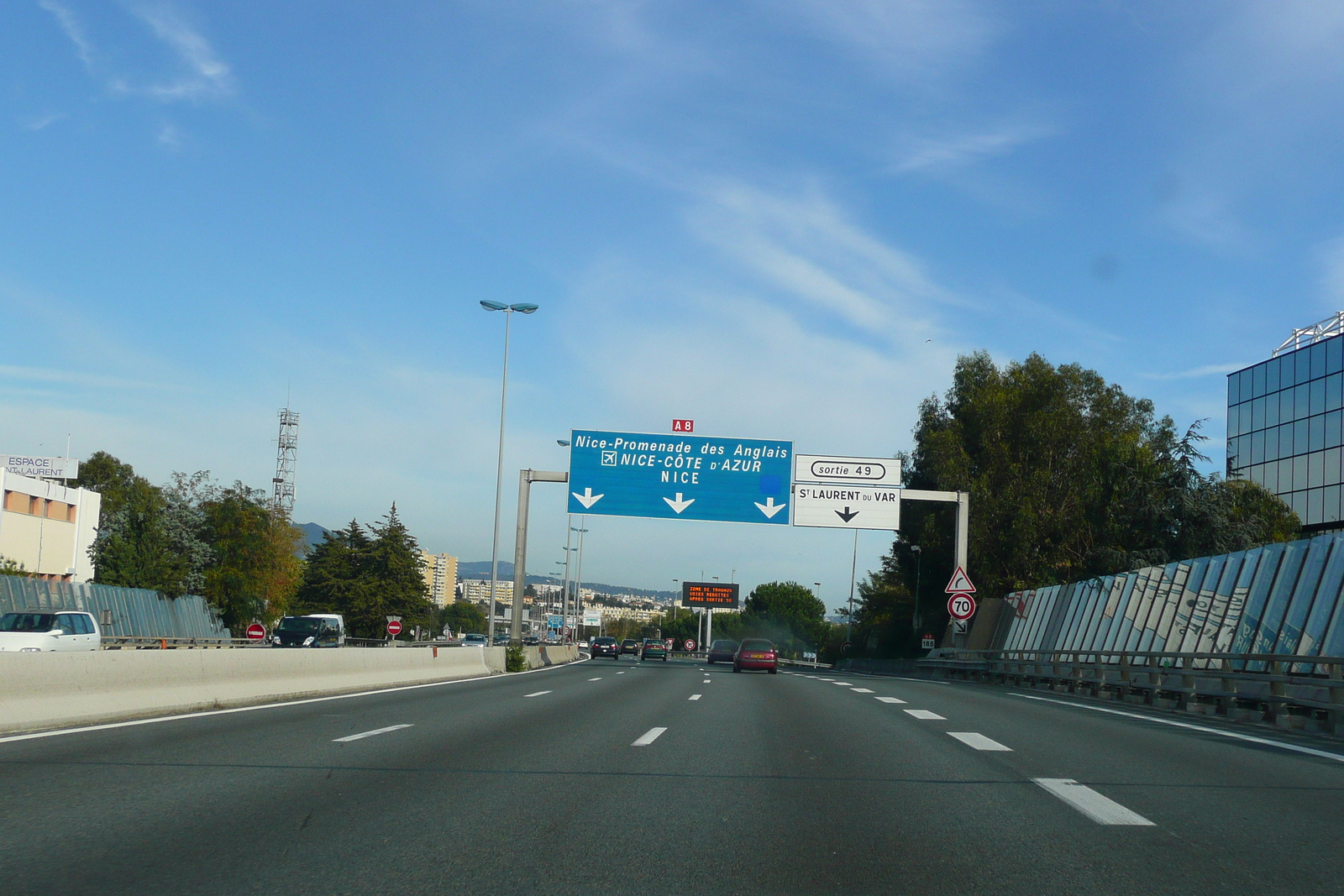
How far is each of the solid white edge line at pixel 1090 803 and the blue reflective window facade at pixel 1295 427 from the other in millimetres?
55960

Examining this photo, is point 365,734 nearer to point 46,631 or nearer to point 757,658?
point 46,631

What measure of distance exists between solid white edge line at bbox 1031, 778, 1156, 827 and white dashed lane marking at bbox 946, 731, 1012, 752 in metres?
2.17

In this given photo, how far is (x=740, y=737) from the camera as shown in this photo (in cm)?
1193

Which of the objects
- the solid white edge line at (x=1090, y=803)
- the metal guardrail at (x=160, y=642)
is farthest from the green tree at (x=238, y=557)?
the solid white edge line at (x=1090, y=803)

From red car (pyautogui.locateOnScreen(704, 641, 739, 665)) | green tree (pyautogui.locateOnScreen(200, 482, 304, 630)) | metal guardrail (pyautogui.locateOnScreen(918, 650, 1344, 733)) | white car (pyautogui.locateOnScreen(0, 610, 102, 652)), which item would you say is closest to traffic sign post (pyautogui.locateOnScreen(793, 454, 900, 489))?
→ metal guardrail (pyautogui.locateOnScreen(918, 650, 1344, 733))

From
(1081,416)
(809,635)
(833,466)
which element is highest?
(1081,416)

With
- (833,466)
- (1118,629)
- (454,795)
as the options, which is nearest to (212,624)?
(833,466)

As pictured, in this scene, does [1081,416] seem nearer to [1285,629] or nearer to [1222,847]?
[1285,629]

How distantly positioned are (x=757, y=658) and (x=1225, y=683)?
25.4m

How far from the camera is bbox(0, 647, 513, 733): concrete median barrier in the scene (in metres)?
11.6

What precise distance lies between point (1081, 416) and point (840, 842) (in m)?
52.8

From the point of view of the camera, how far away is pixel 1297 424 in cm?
6128

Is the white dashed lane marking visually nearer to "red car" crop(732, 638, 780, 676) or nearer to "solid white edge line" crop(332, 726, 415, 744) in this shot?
"solid white edge line" crop(332, 726, 415, 744)

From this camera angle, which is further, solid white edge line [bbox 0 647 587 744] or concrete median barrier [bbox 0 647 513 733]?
concrete median barrier [bbox 0 647 513 733]
